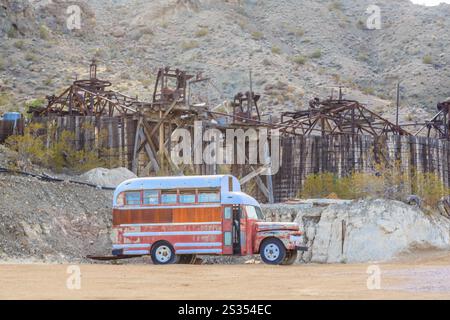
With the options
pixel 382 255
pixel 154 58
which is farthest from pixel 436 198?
pixel 154 58

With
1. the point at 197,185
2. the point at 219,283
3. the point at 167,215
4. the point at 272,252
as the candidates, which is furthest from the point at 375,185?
the point at 219,283

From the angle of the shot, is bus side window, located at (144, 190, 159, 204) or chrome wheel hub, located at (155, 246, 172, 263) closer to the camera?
chrome wheel hub, located at (155, 246, 172, 263)

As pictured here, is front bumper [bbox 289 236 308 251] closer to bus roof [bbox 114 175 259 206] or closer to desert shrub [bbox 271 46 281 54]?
bus roof [bbox 114 175 259 206]

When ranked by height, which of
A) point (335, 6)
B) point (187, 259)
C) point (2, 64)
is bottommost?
point (187, 259)

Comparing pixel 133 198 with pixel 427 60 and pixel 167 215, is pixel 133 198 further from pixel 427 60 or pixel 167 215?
pixel 427 60

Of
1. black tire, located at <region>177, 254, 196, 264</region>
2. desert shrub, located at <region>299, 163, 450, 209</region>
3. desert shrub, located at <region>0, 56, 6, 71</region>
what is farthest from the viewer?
desert shrub, located at <region>0, 56, 6, 71</region>

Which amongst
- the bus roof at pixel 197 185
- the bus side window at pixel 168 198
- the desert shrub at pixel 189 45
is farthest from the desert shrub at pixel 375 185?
the desert shrub at pixel 189 45

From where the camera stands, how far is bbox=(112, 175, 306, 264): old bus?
2736 cm

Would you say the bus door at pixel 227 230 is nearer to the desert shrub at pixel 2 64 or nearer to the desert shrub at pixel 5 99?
the desert shrub at pixel 5 99

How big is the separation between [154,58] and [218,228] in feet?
212

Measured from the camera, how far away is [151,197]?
28.5 metres

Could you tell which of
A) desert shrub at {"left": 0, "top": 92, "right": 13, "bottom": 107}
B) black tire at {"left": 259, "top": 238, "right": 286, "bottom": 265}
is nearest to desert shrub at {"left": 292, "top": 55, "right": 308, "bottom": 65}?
desert shrub at {"left": 0, "top": 92, "right": 13, "bottom": 107}
